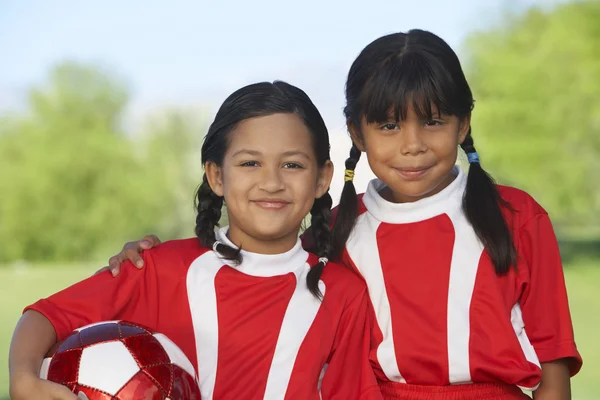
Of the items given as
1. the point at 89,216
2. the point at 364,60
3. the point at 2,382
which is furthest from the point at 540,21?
the point at 364,60

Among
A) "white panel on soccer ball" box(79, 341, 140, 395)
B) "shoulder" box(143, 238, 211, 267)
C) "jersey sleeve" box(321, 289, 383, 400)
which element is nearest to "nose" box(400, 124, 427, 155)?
"jersey sleeve" box(321, 289, 383, 400)

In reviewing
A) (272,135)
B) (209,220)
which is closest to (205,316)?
(209,220)

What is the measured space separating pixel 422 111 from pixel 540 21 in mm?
19274

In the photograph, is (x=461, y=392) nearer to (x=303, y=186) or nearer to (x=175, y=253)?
(x=303, y=186)

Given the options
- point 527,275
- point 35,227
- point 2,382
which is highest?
point 527,275

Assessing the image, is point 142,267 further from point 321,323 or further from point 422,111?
point 422,111

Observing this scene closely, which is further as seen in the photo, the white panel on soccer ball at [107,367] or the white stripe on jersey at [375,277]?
the white stripe on jersey at [375,277]

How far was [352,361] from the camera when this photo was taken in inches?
115

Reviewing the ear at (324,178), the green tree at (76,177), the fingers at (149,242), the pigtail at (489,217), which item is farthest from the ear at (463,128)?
the green tree at (76,177)

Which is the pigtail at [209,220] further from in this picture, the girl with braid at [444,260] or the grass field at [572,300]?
the grass field at [572,300]

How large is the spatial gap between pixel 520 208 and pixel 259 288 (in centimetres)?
93

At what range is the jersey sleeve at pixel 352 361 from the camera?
2.88 metres

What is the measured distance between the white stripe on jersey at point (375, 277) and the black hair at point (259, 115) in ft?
0.35

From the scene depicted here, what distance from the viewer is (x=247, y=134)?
293 centimetres
